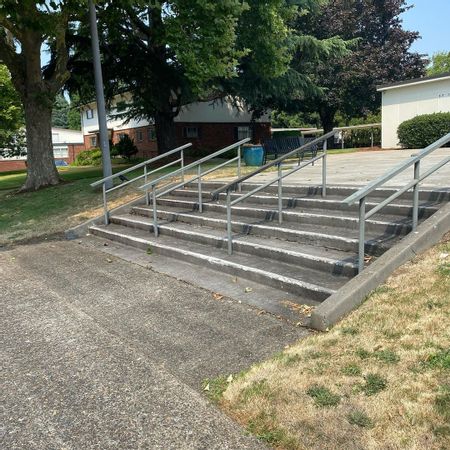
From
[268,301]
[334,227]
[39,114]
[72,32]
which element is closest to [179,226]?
[334,227]

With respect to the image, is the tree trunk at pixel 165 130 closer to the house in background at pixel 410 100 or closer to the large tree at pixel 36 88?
the large tree at pixel 36 88

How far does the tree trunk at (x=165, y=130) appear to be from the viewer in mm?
21656

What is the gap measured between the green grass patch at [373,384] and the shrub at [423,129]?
17545 mm

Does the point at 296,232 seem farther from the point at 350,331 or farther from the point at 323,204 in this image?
the point at 350,331

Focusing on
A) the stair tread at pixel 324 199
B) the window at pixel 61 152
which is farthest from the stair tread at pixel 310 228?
the window at pixel 61 152

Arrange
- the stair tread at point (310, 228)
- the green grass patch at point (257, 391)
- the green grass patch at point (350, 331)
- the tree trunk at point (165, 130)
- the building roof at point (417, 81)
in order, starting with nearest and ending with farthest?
the green grass patch at point (257, 391)
the green grass patch at point (350, 331)
the stair tread at point (310, 228)
the building roof at point (417, 81)
the tree trunk at point (165, 130)

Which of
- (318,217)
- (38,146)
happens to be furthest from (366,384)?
(38,146)

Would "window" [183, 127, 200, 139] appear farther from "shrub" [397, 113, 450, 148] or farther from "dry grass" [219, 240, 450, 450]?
"dry grass" [219, 240, 450, 450]

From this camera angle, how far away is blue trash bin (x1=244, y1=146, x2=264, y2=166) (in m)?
15.0

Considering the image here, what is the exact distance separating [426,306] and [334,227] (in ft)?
8.72

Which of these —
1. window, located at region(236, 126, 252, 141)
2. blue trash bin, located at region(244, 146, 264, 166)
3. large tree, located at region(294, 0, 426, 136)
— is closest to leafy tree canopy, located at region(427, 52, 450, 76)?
large tree, located at region(294, 0, 426, 136)

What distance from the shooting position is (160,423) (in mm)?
3020

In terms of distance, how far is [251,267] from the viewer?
19.2ft

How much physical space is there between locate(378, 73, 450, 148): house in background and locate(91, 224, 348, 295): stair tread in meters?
16.5
